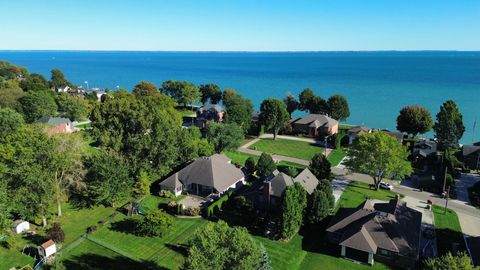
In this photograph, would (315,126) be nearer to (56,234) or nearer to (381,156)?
(381,156)

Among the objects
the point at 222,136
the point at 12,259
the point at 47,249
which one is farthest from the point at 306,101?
the point at 12,259

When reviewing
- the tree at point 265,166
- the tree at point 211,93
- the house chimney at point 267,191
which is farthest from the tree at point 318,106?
the house chimney at point 267,191

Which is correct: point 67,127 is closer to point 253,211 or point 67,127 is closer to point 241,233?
point 253,211

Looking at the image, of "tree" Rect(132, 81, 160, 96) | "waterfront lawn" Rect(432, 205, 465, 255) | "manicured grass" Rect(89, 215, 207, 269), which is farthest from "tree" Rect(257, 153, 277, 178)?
"tree" Rect(132, 81, 160, 96)

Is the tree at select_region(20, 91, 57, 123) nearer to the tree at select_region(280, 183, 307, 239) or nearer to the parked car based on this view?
the tree at select_region(280, 183, 307, 239)

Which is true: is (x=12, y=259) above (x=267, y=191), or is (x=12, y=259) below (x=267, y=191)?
below

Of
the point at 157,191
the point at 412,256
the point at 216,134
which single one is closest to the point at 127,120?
the point at 157,191
